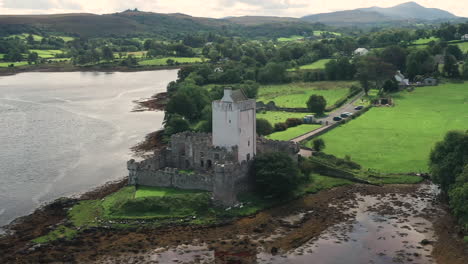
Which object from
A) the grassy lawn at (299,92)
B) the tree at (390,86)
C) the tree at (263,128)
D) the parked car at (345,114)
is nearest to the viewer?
the tree at (263,128)

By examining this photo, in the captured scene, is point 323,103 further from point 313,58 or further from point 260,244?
point 313,58

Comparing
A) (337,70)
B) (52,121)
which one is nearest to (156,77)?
(337,70)

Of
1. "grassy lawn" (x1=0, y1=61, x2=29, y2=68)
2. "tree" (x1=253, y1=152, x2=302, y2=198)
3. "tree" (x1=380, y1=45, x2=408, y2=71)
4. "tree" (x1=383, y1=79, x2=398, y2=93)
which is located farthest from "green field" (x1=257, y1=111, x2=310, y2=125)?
"grassy lawn" (x1=0, y1=61, x2=29, y2=68)

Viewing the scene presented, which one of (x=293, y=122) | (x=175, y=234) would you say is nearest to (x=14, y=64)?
(x=293, y=122)

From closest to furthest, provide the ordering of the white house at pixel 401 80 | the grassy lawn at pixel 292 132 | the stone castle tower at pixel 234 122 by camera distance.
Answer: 1. the stone castle tower at pixel 234 122
2. the grassy lawn at pixel 292 132
3. the white house at pixel 401 80

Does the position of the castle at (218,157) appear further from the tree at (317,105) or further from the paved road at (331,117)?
the tree at (317,105)

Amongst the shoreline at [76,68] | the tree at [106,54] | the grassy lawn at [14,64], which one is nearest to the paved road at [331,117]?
the shoreline at [76,68]
